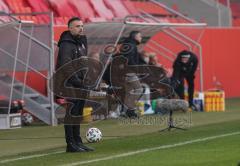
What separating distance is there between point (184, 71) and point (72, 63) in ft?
37.4

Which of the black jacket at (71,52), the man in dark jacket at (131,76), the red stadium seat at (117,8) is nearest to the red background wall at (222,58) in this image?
the red stadium seat at (117,8)

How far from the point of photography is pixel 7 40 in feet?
64.0

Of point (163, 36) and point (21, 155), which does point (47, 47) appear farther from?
point (163, 36)

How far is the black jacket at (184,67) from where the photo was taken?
78.4ft

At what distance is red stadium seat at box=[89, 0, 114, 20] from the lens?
90.5 feet

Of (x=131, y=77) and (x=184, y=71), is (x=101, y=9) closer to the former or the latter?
(x=184, y=71)

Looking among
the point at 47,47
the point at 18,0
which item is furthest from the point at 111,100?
the point at 18,0

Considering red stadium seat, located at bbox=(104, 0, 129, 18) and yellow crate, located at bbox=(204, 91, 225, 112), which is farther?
red stadium seat, located at bbox=(104, 0, 129, 18)

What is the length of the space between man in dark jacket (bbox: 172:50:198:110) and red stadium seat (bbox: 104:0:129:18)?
4.77 m

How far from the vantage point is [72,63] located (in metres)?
13.0

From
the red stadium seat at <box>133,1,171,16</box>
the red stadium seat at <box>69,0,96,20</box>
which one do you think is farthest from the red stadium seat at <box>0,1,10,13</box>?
the red stadium seat at <box>133,1,171,16</box>

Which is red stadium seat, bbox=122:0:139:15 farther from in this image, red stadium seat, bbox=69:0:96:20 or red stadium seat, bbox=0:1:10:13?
red stadium seat, bbox=0:1:10:13

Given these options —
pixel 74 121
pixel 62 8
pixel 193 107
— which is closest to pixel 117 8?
pixel 62 8

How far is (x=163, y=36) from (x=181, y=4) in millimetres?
6568
